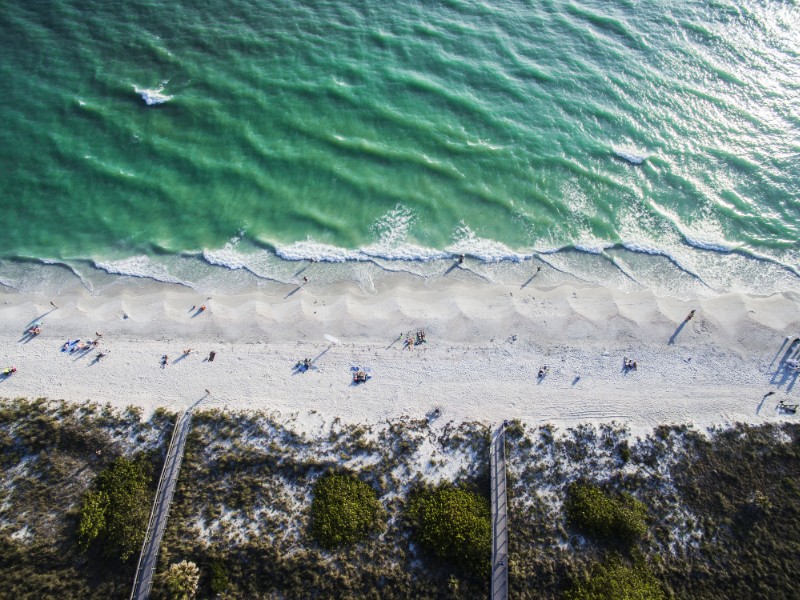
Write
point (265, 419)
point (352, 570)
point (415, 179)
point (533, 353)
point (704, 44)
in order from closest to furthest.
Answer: point (352, 570) → point (265, 419) → point (533, 353) → point (415, 179) → point (704, 44)

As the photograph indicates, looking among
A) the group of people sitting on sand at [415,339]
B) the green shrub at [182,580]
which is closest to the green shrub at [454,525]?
the group of people sitting on sand at [415,339]

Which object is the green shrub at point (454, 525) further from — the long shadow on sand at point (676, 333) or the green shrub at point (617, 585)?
the long shadow on sand at point (676, 333)

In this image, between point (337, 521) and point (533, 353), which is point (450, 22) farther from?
point (337, 521)

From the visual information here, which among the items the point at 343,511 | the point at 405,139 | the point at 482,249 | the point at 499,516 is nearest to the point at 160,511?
the point at 343,511

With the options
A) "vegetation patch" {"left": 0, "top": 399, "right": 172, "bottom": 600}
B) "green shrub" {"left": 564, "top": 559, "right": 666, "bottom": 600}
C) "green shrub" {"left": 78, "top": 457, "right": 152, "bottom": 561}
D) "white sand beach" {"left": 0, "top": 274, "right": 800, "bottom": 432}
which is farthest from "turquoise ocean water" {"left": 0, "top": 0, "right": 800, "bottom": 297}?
"green shrub" {"left": 564, "top": 559, "right": 666, "bottom": 600}

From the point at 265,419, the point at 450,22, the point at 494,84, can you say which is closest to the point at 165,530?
the point at 265,419

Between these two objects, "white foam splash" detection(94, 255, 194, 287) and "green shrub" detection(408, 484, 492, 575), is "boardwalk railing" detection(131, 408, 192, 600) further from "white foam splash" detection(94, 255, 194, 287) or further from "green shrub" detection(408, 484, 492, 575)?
"green shrub" detection(408, 484, 492, 575)

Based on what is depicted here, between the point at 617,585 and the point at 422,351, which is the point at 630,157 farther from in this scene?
the point at 617,585
